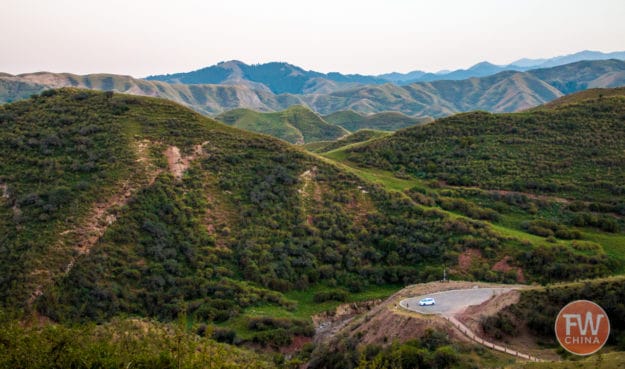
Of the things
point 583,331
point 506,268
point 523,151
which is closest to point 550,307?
point 583,331

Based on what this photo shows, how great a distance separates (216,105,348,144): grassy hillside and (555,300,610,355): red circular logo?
495ft

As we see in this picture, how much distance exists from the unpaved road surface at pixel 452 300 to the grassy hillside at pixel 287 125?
139 m

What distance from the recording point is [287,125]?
602 feet

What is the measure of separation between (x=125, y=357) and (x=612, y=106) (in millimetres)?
76560

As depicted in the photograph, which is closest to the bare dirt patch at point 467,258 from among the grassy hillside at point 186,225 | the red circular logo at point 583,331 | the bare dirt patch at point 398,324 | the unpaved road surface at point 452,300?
the grassy hillside at point 186,225

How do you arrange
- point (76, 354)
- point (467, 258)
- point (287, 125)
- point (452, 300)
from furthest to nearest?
point (287, 125)
point (467, 258)
point (452, 300)
point (76, 354)

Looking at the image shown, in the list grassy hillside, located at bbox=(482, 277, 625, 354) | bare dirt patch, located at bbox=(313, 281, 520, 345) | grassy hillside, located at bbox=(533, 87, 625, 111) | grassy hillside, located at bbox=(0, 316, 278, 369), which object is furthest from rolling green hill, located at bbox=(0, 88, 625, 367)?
grassy hillside, located at bbox=(482, 277, 625, 354)

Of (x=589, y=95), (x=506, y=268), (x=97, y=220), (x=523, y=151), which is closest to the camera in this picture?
(x=506, y=268)

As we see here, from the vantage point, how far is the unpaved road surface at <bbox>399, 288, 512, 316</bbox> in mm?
29359

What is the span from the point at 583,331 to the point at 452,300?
40.3ft

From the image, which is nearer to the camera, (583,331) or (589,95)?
(583,331)

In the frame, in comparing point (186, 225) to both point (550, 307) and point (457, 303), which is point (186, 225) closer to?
point (457, 303)

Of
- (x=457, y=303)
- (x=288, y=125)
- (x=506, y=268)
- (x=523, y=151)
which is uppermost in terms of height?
(x=288, y=125)

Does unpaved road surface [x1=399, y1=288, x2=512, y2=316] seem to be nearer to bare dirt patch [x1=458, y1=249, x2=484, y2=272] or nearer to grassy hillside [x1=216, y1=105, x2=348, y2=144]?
bare dirt patch [x1=458, y1=249, x2=484, y2=272]
